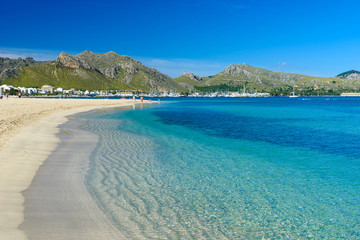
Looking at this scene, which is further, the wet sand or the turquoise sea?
the turquoise sea

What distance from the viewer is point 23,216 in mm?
7348

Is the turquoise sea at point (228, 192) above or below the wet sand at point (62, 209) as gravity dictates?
below

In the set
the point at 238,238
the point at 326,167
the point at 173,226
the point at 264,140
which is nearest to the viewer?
the point at 238,238

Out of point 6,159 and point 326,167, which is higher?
point 6,159

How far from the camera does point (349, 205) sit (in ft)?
29.7

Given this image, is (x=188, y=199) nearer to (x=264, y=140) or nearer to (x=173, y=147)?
(x=173, y=147)

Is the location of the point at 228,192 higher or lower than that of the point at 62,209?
lower

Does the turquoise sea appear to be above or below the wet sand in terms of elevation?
below

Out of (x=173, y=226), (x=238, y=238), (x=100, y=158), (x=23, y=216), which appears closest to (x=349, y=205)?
(x=238, y=238)

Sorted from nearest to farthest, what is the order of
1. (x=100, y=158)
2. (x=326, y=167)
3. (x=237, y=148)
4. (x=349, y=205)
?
(x=349, y=205) → (x=326, y=167) → (x=100, y=158) → (x=237, y=148)

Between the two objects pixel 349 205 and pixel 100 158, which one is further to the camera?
pixel 100 158

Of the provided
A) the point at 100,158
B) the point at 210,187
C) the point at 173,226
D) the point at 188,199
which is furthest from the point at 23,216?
the point at 100,158

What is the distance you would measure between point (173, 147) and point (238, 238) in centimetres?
1327

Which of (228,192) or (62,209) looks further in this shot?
(228,192)
